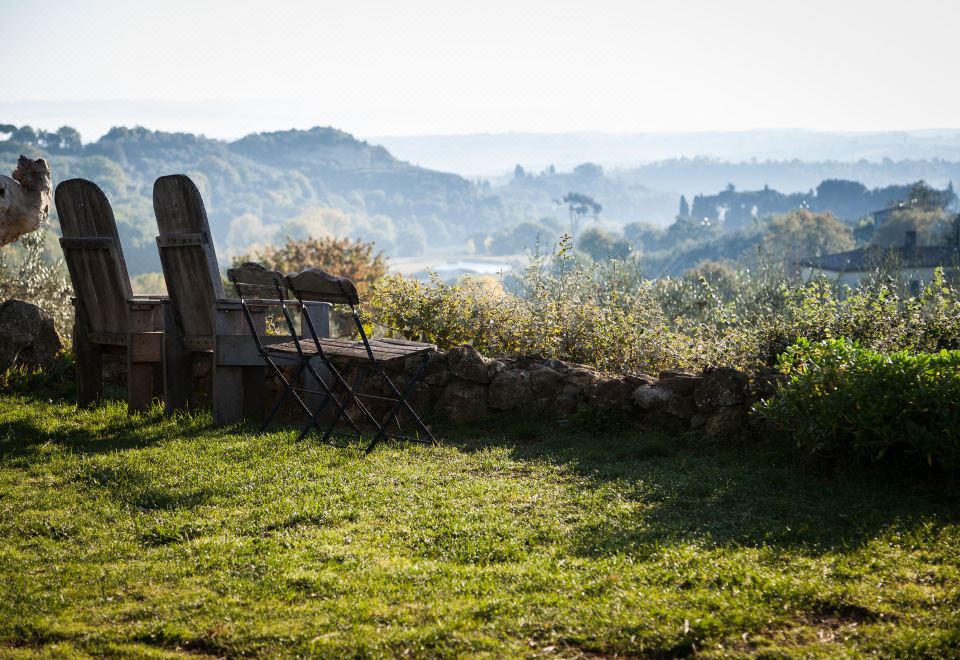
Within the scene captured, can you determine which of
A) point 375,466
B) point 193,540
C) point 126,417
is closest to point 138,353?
point 126,417

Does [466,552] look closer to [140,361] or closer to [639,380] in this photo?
[639,380]

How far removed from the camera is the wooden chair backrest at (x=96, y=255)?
22.7ft

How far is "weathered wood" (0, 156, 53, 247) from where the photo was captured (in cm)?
586

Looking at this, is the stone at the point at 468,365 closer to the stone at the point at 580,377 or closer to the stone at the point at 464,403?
the stone at the point at 464,403

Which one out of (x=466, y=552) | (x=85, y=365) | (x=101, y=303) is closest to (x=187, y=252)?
(x=101, y=303)

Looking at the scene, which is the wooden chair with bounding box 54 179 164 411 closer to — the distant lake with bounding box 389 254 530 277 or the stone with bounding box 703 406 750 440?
the stone with bounding box 703 406 750 440

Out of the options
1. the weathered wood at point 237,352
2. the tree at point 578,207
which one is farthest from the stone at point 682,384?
the tree at point 578,207

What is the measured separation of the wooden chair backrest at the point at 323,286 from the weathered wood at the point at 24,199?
67.7 inches

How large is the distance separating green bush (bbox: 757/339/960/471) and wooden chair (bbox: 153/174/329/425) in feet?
12.0

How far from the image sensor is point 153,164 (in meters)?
141

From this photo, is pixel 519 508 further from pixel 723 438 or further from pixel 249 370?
pixel 249 370

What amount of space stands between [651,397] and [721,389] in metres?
0.48

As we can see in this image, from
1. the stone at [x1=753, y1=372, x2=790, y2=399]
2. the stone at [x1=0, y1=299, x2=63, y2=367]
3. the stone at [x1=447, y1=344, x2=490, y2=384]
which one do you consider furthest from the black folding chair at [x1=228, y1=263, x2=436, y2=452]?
the stone at [x1=0, y1=299, x2=63, y2=367]

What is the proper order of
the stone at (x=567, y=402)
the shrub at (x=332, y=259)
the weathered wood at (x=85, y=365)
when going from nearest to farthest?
the stone at (x=567, y=402)
the weathered wood at (x=85, y=365)
the shrub at (x=332, y=259)
